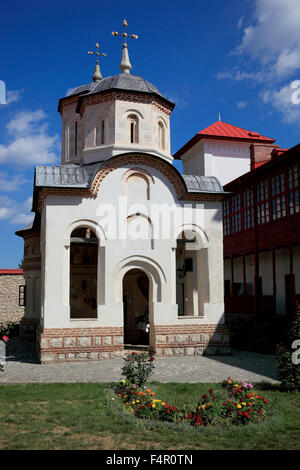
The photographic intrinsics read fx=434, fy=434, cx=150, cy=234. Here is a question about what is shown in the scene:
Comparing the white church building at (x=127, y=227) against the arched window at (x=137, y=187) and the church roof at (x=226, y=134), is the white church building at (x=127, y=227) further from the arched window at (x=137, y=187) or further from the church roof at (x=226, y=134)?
the church roof at (x=226, y=134)

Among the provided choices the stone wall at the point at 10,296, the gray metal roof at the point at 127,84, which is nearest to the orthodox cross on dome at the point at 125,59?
the gray metal roof at the point at 127,84

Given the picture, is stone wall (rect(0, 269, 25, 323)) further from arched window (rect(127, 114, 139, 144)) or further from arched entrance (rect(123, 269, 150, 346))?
arched window (rect(127, 114, 139, 144))

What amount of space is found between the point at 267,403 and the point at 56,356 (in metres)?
6.89

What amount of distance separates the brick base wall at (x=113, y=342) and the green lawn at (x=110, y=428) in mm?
4029

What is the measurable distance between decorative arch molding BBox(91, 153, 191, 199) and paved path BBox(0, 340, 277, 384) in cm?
503

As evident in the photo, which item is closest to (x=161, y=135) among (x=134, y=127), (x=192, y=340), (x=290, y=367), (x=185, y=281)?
(x=134, y=127)

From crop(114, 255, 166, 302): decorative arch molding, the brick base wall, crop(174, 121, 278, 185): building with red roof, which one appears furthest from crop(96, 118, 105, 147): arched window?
crop(174, 121, 278, 185): building with red roof

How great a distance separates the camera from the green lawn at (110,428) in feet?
17.9

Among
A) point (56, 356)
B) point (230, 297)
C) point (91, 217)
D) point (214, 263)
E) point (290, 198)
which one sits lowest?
point (56, 356)

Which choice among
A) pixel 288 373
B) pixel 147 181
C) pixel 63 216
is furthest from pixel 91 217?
pixel 288 373

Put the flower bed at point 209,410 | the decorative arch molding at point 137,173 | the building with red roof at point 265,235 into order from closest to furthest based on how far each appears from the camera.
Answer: the flower bed at point 209,410, the decorative arch molding at point 137,173, the building with red roof at point 265,235

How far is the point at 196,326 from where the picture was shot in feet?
44.3

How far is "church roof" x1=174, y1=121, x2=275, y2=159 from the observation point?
87.1 ft
